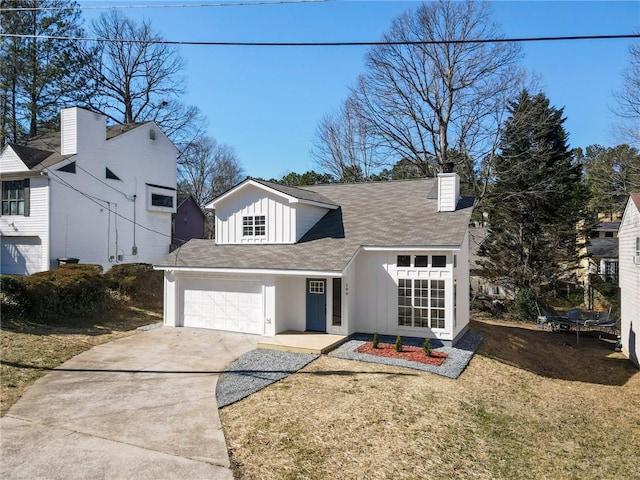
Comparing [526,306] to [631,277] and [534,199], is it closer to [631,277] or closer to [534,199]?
[534,199]

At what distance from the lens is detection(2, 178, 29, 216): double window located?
20.5 m

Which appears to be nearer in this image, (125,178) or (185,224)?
(125,178)


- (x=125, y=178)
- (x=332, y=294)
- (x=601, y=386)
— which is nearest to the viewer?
(x=601, y=386)

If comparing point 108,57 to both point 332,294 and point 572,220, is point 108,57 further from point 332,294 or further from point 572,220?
point 572,220

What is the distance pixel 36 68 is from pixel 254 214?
23063 millimetres

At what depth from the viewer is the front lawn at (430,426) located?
21.2 feet

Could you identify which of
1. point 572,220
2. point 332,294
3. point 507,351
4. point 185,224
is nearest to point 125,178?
point 185,224

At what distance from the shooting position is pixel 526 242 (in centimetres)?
2633

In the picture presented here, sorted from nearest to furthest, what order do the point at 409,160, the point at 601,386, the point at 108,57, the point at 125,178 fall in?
the point at 601,386, the point at 125,178, the point at 409,160, the point at 108,57

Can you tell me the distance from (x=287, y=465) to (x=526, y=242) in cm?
2438

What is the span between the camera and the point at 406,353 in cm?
1208

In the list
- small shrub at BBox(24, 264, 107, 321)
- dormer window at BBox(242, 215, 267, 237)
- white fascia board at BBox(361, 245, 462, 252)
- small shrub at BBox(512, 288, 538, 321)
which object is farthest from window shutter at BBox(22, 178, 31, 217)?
small shrub at BBox(512, 288, 538, 321)

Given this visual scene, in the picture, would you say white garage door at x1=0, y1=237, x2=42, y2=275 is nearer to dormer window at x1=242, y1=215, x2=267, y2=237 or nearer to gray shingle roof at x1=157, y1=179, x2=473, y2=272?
gray shingle roof at x1=157, y1=179, x2=473, y2=272

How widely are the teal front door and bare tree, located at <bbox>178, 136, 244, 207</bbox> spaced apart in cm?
3350
